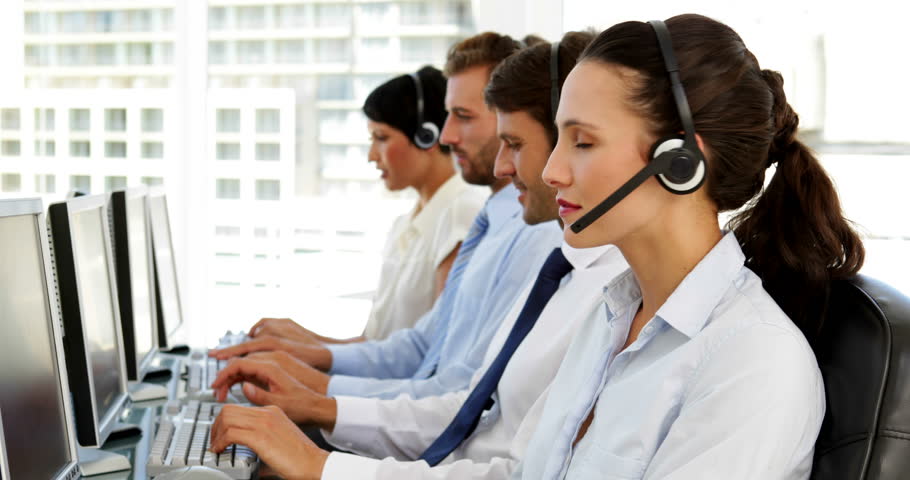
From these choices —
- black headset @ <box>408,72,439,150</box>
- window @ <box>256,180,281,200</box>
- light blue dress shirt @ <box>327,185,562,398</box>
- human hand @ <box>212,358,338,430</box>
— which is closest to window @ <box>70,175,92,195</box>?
window @ <box>256,180,281,200</box>

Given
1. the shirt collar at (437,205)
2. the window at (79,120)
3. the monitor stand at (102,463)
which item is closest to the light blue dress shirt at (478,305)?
the shirt collar at (437,205)

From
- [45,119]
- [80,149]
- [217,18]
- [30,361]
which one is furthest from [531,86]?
[45,119]

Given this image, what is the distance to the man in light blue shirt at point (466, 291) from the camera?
5.93 feet

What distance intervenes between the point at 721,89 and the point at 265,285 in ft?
10.5

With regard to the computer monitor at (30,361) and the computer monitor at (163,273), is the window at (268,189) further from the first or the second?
the computer monitor at (30,361)

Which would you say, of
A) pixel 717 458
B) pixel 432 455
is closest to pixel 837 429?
pixel 717 458

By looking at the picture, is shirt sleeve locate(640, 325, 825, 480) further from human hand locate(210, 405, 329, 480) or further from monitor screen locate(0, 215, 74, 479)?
monitor screen locate(0, 215, 74, 479)

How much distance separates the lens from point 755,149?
1.01m

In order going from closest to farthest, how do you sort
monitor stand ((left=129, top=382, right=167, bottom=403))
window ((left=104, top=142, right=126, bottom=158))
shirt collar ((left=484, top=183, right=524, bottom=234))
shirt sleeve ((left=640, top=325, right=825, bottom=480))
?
shirt sleeve ((left=640, top=325, right=825, bottom=480)) < monitor stand ((left=129, top=382, right=167, bottom=403)) < shirt collar ((left=484, top=183, right=524, bottom=234)) < window ((left=104, top=142, right=126, bottom=158))

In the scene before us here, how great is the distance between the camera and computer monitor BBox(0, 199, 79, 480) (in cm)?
105

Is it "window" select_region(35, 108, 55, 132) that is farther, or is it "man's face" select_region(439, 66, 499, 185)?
"window" select_region(35, 108, 55, 132)

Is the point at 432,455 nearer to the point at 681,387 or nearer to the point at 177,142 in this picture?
the point at 681,387

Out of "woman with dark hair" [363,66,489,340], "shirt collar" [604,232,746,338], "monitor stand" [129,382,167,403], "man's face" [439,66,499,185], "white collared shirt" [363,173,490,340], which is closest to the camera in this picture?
"shirt collar" [604,232,746,338]

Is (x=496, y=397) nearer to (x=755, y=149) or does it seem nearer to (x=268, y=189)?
(x=755, y=149)
